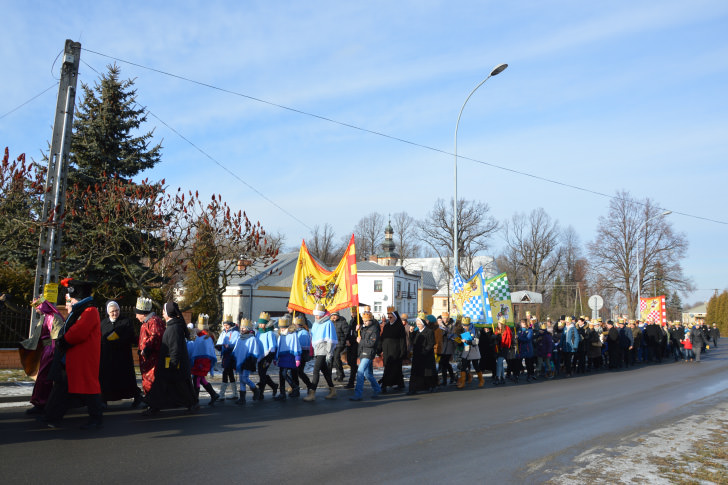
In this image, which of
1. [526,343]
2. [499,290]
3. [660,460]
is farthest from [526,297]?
[660,460]

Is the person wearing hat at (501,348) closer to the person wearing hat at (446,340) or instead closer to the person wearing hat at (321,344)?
the person wearing hat at (446,340)

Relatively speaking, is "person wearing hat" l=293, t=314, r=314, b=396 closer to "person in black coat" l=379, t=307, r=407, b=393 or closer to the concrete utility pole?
"person in black coat" l=379, t=307, r=407, b=393

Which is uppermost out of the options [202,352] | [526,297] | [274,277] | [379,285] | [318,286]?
[379,285]

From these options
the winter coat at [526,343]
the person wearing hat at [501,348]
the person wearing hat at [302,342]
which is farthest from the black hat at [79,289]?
the winter coat at [526,343]

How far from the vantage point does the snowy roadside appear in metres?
6.18

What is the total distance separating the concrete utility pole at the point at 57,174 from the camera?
13156 mm

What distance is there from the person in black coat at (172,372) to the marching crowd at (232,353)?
0.02 meters

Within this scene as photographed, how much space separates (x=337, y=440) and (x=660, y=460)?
393 cm

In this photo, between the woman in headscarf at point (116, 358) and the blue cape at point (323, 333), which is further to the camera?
the blue cape at point (323, 333)

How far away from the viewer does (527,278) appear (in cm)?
8281

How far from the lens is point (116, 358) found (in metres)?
9.94

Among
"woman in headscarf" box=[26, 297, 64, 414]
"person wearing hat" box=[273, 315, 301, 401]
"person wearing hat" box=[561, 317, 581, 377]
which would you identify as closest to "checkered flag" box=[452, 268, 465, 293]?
"person wearing hat" box=[561, 317, 581, 377]

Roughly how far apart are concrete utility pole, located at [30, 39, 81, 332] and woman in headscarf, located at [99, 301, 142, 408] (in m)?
4.00

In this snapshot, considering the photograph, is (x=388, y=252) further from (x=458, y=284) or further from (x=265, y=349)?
(x=265, y=349)
